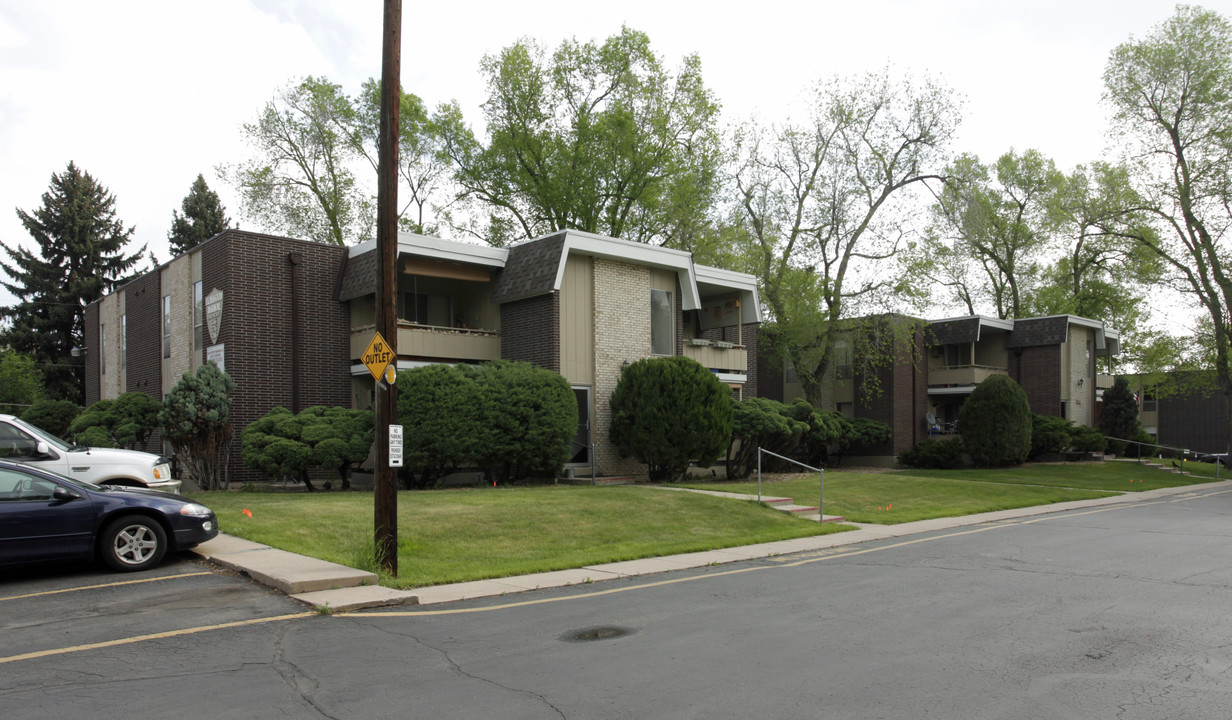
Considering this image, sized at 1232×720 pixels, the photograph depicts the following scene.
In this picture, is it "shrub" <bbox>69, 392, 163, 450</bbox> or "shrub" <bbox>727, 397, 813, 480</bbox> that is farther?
"shrub" <bbox>727, 397, 813, 480</bbox>

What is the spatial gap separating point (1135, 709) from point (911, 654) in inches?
65.5

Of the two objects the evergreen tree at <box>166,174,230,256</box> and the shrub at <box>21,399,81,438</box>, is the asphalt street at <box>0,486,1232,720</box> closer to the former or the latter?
the shrub at <box>21,399,81,438</box>

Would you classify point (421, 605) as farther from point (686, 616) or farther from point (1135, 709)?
point (1135, 709)

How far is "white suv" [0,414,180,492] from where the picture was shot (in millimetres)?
12664

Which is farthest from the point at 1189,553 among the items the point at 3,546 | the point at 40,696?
the point at 3,546

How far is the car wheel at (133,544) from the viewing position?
9.69 meters

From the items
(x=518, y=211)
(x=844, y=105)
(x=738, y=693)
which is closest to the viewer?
(x=738, y=693)

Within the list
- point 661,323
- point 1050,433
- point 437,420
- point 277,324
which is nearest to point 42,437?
point 437,420

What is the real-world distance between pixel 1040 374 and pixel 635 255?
25648mm

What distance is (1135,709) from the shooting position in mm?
5141

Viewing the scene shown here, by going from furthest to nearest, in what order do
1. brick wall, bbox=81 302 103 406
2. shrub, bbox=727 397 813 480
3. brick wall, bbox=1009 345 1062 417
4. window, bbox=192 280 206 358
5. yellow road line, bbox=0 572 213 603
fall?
brick wall, bbox=1009 345 1062 417 < brick wall, bbox=81 302 103 406 < shrub, bbox=727 397 813 480 < window, bbox=192 280 206 358 < yellow road line, bbox=0 572 213 603

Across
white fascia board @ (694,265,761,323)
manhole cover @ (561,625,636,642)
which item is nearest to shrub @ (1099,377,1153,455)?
white fascia board @ (694,265,761,323)

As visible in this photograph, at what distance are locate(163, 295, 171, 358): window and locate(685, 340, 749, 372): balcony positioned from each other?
15.4 meters

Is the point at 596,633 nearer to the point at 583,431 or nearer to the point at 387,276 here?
the point at 387,276
